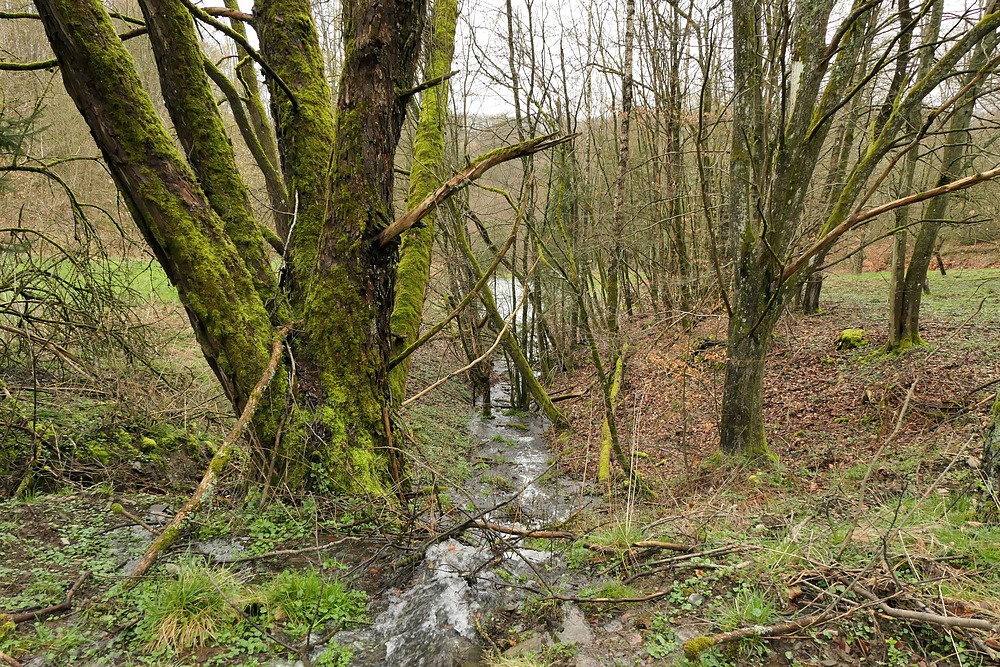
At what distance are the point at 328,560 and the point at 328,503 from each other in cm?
39

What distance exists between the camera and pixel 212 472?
268cm

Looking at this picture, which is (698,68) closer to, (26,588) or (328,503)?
(328,503)

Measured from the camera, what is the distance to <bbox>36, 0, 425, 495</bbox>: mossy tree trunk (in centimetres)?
296

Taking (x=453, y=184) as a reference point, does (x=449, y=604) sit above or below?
below

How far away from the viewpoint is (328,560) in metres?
3.06

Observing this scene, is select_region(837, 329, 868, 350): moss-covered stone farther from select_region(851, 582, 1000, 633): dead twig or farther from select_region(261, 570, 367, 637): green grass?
select_region(261, 570, 367, 637): green grass

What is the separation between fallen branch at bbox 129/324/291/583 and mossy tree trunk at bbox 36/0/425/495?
0.11 meters

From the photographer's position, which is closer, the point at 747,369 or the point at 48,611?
the point at 48,611

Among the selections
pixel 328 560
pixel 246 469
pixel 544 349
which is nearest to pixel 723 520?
pixel 328 560

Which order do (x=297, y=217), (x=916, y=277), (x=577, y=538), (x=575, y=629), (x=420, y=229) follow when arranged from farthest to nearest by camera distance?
(x=916, y=277) → (x=420, y=229) → (x=297, y=217) → (x=577, y=538) → (x=575, y=629)

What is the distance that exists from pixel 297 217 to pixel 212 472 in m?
1.99

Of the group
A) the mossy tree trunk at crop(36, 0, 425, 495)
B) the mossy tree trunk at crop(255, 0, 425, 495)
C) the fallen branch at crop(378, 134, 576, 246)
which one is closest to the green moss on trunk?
the mossy tree trunk at crop(36, 0, 425, 495)

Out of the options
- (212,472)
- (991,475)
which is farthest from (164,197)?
(991,475)

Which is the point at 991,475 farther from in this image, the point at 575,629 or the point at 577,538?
the point at 575,629
